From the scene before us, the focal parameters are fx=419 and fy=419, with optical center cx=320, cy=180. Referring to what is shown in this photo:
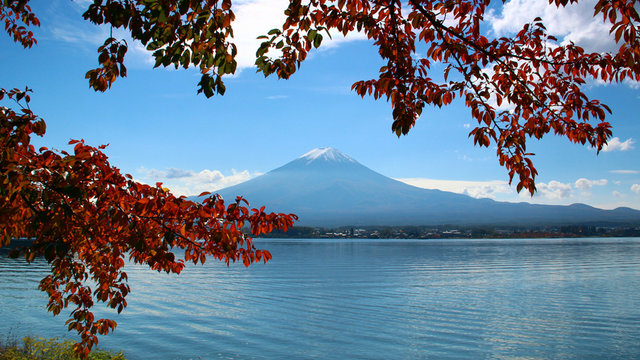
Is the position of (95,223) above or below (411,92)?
below

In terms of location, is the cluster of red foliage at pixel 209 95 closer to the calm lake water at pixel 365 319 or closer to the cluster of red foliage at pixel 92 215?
the cluster of red foliage at pixel 92 215

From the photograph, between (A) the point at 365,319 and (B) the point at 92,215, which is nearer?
(B) the point at 92,215

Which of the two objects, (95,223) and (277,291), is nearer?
(95,223)

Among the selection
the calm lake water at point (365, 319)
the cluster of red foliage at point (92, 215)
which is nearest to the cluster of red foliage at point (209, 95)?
the cluster of red foliage at point (92, 215)

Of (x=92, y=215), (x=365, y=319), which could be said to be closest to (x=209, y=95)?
(x=92, y=215)

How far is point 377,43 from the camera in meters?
4.46

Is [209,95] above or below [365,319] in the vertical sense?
above

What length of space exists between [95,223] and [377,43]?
3294 millimetres

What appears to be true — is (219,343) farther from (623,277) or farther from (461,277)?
(623,277)

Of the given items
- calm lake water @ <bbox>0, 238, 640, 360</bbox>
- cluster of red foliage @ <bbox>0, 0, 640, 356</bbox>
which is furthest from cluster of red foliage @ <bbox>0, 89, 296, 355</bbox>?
calm lake water @ <bbox>0, 238, 640, 360</bbox>

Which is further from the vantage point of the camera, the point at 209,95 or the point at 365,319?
the point at 365,319

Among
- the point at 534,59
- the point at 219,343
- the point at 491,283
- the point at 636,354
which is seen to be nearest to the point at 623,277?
the point at 491,283

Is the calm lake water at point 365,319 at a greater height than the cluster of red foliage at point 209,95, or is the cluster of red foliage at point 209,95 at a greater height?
the cluster of red foliage at point 209,95

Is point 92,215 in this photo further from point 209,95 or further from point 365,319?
point 365,319
